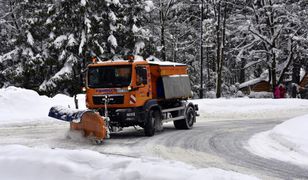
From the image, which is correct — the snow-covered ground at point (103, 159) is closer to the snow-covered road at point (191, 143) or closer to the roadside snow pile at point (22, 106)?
the roadside snow pile at point (22, 106)

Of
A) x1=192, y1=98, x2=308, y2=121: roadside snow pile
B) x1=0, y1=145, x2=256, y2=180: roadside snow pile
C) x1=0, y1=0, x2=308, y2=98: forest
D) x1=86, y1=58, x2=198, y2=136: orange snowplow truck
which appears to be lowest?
x1=0, y1=145, x2=256, y2=180: roadside snow pile

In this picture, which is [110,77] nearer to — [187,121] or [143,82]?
[143,82]

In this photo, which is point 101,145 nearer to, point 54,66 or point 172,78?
point 172,78

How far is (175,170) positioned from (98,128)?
7078 millimetres

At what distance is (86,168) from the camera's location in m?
8.60

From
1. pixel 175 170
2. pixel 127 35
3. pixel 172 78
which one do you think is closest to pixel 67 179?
pixel 175 170

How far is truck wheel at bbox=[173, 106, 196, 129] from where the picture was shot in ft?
63.3

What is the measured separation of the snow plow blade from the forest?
2057 centimetres

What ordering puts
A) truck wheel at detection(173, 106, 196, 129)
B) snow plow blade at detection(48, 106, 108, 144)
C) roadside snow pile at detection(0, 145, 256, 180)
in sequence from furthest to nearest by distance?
truck wheel at detection(173, 106, 196, 129), snow plow blade at detection(48, 106, 108, 144), roadside snow pile at detection(0, 145, 256, 180)

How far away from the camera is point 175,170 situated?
7.95 metres

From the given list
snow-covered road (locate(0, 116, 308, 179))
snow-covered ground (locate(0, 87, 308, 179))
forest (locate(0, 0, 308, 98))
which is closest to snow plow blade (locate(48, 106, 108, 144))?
snow-covered road (locate(0, 116, 308, 179))

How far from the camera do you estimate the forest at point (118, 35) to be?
124ft

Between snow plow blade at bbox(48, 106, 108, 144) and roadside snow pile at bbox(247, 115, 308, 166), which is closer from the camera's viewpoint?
roadside snow pile at bbox(247, 115, 308, 166)

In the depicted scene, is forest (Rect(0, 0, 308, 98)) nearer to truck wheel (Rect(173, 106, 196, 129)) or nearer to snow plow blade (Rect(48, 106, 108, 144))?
truck wheel (Rect(173, 106, 196, 129))
